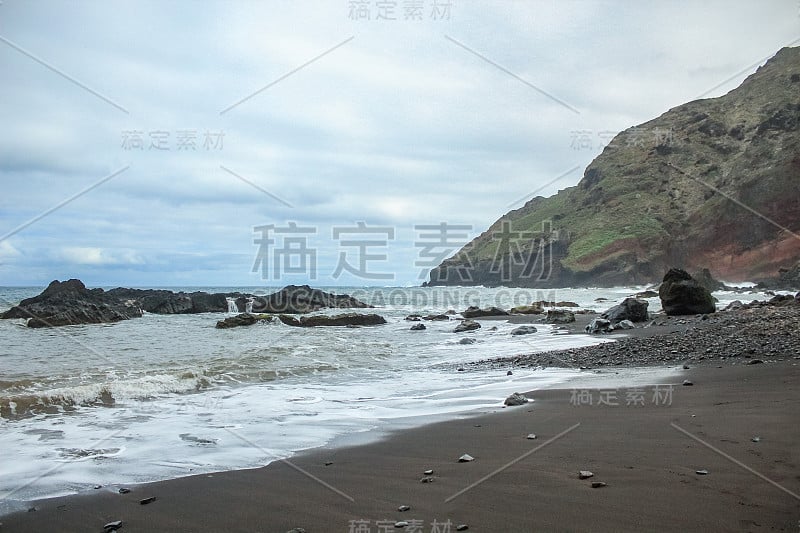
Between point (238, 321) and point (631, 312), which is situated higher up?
point (631, 312)

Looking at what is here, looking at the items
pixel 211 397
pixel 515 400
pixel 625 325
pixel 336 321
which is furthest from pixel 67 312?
pixel 515 400

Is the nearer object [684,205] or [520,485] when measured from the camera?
[520,485]

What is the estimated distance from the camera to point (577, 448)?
514 cm

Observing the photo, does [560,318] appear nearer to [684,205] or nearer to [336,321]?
[336,321]

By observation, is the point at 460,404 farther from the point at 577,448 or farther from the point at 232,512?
the point at 232,512

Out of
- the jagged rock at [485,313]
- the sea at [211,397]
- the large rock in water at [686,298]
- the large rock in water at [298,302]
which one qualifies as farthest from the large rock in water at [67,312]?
the large rock in water at [686,298]

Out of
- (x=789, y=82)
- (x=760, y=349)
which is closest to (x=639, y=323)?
(x=760, y=349)

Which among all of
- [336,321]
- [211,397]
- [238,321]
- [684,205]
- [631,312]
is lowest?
[211,397]

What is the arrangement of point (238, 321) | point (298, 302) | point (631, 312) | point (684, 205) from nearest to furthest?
point (631, 312), point (238, 321), point (298, 302), point (684, 205)

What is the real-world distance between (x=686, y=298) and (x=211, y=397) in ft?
57.3

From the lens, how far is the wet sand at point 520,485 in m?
3.53

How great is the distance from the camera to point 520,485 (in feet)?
13.8

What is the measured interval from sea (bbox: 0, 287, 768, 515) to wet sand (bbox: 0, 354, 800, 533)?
61cm

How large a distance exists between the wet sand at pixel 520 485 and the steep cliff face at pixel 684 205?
66.3 meters
